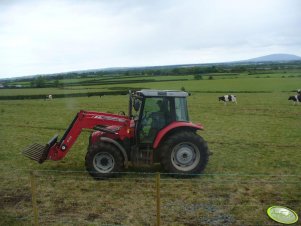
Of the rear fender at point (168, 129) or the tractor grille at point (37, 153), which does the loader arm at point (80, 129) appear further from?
the rear fender at point (168, 129)

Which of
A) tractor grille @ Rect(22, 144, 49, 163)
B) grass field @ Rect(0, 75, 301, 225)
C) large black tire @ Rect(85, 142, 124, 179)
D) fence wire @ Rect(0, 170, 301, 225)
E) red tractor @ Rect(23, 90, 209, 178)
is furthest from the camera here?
tractor grille @ Rect(22, 144, 49, 163)

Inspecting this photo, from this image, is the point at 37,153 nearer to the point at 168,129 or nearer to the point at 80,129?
the point at 80,129

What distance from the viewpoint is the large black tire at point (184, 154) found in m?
8.51

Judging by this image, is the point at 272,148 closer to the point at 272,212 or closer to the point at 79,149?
the point at 272,212

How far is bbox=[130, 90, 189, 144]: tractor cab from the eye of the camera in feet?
28.2

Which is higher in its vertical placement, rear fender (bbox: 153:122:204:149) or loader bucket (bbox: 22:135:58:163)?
rear fender (bbox: 153:122:204:149)

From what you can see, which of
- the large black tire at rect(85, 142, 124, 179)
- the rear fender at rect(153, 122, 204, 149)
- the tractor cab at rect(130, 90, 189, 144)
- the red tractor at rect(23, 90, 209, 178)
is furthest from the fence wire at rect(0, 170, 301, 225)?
the tractor cab at rect(130, 90, 189, 144)

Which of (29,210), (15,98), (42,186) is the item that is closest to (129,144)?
(42,186)

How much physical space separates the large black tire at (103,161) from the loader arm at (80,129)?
0.53 m

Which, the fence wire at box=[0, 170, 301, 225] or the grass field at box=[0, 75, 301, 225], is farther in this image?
the grass field at box=[0, 75, 301, 225]

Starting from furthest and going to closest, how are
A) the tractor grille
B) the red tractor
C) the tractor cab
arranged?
the tractor grille, the tractor cab, the red tractor

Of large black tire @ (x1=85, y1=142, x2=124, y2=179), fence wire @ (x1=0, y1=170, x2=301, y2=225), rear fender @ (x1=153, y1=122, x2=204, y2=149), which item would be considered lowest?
fence wire @ (x1=0, y1=170, x2=301, y2=225)

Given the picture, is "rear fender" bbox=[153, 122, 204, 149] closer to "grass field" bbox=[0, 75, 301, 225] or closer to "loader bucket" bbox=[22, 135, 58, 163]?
"grass field" bbox=[0, 75, 301, 225]

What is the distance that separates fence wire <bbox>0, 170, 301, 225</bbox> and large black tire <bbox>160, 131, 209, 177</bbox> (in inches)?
9.5
